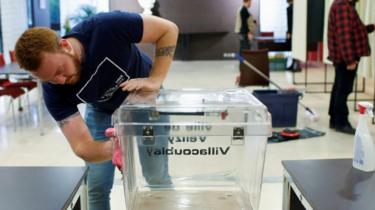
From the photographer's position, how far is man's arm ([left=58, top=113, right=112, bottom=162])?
4.79 feet

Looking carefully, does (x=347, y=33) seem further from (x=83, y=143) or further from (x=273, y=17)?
(x=273, y=17)

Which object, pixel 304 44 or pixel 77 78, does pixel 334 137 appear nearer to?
pixel 304 44

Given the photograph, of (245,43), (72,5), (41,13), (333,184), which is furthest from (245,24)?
(333,184)

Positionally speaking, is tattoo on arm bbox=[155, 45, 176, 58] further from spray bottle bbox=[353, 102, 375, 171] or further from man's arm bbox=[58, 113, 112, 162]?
spray bottle bbox=[353, 102, 375, 171]

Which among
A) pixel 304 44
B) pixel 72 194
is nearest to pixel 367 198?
pixel 72 194

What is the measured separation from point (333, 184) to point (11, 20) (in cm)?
755

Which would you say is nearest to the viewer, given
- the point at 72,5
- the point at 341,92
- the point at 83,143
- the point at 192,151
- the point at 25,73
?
the point at 192,151

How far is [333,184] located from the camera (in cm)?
125

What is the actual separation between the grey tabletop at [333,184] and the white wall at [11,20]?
6.66m

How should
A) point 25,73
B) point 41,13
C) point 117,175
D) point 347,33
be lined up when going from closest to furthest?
point 117,175
point 347,33
point 25,73
point 41,13

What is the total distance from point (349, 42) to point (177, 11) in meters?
6.82

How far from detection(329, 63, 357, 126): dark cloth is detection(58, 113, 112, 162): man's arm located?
301 cm

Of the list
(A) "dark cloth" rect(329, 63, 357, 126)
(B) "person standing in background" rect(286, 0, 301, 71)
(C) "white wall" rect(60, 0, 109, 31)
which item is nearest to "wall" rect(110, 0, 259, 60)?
(C) "white wall" rect(60, 0, 109, 31)

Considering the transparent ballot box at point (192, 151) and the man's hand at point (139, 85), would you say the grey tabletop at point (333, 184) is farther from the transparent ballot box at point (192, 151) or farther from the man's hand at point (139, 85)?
the man's hand at point (139, 85)
